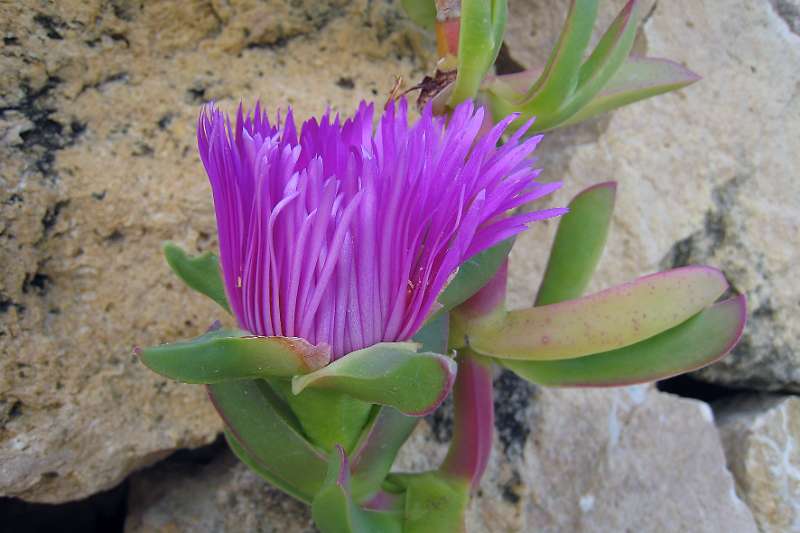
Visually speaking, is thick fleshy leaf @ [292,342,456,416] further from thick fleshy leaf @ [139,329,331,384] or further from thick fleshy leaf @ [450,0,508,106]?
thick fleshy leaf @ [450,0,508,106]

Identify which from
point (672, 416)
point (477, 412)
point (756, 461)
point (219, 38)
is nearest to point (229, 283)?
point (477, 412)

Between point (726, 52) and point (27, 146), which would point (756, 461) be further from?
point (27, 146)

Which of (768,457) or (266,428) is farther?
(768,457)

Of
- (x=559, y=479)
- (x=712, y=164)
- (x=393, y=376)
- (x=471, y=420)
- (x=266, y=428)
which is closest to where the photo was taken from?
(x=393, y=376)

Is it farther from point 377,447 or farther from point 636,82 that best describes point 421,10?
point 377,447

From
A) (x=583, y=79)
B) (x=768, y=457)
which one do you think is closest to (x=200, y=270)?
(x=583, y=79)

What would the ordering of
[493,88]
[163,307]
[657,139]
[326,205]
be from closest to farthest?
[326,205], [493,88], [163,307], [657,139]

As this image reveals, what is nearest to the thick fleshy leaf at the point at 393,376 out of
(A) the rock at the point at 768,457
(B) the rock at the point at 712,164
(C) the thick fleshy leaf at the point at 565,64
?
(C) the thick fleshy leaf at the point at 565,64

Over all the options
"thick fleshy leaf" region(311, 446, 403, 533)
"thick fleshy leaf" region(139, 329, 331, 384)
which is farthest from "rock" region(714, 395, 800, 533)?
"thick fleshy leaf" region(139, 329, 331, 384)
